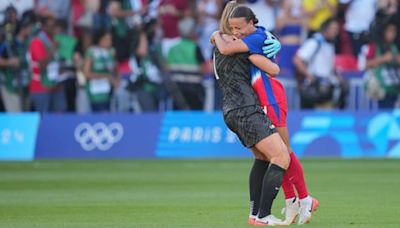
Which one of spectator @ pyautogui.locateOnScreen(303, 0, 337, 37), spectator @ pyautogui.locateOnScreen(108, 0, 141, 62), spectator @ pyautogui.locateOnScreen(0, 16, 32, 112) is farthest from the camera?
spectator @ pyautogui.locateOnScreen(303, 0, 337, 37)

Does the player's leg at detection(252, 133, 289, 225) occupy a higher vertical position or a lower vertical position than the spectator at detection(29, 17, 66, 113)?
higher

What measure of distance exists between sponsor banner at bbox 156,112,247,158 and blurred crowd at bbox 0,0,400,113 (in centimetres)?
99

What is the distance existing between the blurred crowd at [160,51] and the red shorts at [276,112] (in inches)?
515

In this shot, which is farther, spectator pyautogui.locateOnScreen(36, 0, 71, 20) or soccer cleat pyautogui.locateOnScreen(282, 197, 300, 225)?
spectator pyautogui.locateOnScreen(36, 0, 71, 20)

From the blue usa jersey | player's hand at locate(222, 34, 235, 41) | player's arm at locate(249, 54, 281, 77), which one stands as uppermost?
player's hand at locate(222, 34, 235, 41)

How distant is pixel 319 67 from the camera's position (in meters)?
24.4

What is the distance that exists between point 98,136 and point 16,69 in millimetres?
2460

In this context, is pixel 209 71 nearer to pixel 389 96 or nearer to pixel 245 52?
pixel 389 96

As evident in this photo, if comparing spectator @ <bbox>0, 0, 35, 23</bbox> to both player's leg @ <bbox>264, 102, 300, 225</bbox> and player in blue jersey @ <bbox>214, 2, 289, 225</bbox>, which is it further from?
player's leg @ <bbox>264, 102, 300, 225</bbox>

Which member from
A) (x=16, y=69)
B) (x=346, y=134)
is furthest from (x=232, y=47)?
(x=16, y=69)

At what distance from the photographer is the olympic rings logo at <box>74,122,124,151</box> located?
2373 centimetres

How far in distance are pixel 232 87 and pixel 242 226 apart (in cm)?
142

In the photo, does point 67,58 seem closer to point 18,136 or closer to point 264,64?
point 18,136

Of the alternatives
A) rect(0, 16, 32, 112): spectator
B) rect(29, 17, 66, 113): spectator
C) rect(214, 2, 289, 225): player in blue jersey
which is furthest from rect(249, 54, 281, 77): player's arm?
rect(0, 16, 32, 112): spectator
